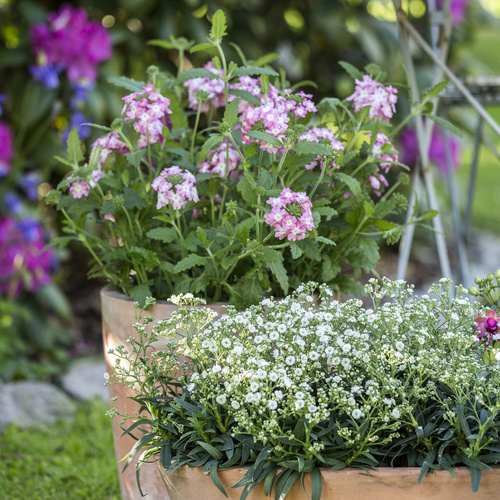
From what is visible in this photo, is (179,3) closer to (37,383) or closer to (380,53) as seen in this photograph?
(380,53)

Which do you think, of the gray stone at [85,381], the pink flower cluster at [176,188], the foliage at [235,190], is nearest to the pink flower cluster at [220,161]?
the foliage at [235,190]

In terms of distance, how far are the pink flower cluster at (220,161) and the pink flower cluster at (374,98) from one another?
12.1 inches

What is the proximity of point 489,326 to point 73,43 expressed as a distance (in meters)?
2.47

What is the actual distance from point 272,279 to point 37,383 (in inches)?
68.7

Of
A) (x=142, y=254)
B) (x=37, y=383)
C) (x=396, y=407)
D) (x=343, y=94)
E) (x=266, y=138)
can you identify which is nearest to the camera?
(x=396, y=407)

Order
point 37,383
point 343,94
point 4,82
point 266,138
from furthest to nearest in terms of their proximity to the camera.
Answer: point 343,94, point 4,82, point 37,383, point 266,138

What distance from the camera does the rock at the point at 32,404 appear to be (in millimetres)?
2580

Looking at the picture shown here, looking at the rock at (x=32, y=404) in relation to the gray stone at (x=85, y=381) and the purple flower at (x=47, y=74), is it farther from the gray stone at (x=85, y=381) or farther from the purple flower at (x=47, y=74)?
the purple flower at (x=47, y=74)

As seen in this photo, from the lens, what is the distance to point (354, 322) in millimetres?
1310

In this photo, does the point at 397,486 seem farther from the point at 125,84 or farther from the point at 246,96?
the point at 125,84

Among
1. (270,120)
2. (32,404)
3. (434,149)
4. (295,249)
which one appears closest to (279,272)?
(295,249)

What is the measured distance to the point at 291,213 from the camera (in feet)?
4.14

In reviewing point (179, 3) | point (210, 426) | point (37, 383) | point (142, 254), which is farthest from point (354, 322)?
point (179, 3)

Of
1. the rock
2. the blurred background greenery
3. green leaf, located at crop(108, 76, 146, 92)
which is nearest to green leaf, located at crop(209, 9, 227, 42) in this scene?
green leaf, located at crop(108, 76, 146, 92)
